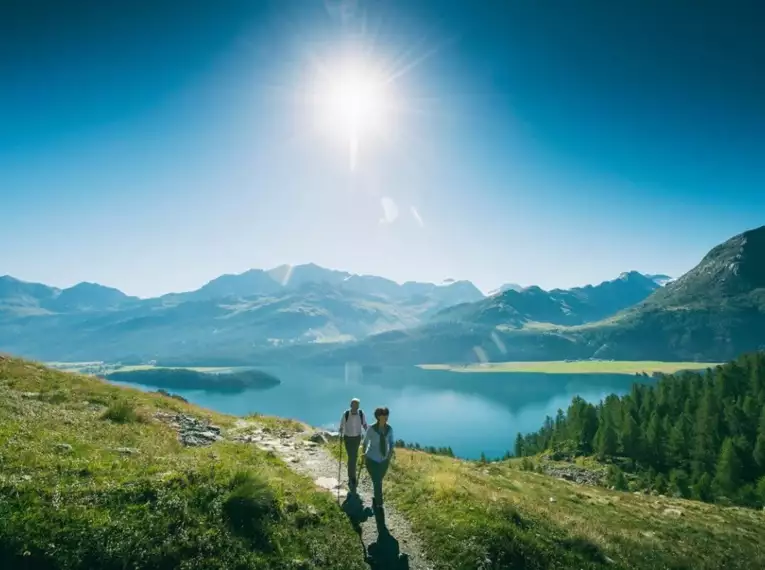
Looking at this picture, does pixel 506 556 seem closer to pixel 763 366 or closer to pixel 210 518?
pixel 210 518

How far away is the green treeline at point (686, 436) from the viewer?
86688 mm

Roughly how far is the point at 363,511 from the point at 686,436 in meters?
130

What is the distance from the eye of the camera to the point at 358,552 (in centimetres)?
1365

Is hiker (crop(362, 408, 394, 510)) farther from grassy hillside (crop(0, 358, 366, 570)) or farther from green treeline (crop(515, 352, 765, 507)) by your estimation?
green treeline (crop(515, 352, 765, 507))

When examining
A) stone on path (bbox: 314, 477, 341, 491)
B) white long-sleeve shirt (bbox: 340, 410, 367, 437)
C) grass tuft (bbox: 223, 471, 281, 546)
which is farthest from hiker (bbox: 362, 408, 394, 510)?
grass tuft (bbox: 223, 471, 281, 546)

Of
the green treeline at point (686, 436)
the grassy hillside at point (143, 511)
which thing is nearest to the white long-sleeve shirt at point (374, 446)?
the grassy hillside at point (143, 511)

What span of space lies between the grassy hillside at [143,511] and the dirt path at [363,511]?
77 cm

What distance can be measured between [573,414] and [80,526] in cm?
14984

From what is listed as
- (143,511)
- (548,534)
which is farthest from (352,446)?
(143,511)

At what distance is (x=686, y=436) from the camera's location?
113 meters

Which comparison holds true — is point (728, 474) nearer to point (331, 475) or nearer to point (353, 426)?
point (331, 475)

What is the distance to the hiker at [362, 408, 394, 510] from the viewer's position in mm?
16750

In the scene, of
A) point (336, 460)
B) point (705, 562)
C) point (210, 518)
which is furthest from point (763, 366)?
point (210, 518)

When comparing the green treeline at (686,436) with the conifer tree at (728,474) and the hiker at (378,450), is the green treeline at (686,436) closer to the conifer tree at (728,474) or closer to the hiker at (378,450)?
the conifer tree at (728,474)
